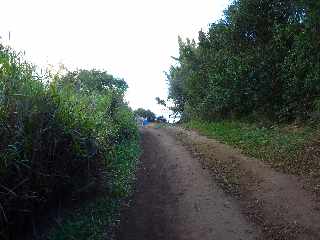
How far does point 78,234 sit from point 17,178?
1.70 metres

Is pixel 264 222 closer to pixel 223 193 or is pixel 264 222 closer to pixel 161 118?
pixel 223 193

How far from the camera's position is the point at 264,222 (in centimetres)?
732

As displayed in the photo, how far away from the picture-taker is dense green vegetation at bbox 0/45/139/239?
5.75 metres

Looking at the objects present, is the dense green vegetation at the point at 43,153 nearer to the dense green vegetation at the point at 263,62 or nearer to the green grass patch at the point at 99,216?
the green grass patch at the point at 99,216

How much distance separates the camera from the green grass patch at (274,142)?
413 inches

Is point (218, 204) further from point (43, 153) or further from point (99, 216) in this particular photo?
point (43, 153)

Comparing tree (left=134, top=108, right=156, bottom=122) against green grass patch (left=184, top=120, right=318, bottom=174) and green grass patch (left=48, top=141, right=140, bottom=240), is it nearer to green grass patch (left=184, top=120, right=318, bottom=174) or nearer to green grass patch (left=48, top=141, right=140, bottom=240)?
green grass patch (left=184, top=120, right=318, bottom=174)

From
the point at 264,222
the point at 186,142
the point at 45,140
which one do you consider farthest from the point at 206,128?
the point at 45,140

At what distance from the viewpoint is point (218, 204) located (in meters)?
8.51

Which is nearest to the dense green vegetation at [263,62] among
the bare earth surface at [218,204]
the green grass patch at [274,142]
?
the green grass patch at [274,142]

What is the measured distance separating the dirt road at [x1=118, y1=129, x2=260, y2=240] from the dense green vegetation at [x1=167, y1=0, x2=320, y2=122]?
5452mm

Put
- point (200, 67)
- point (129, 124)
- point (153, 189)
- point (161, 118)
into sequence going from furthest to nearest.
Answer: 1. point (161, 118)
2. point (200, 67)
3. point (129, 124)
4. point (153, 189)

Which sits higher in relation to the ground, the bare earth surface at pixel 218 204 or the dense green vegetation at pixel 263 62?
the dense green vegetation at pixel 263 62

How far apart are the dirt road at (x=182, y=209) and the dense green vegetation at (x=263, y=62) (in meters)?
5.45
